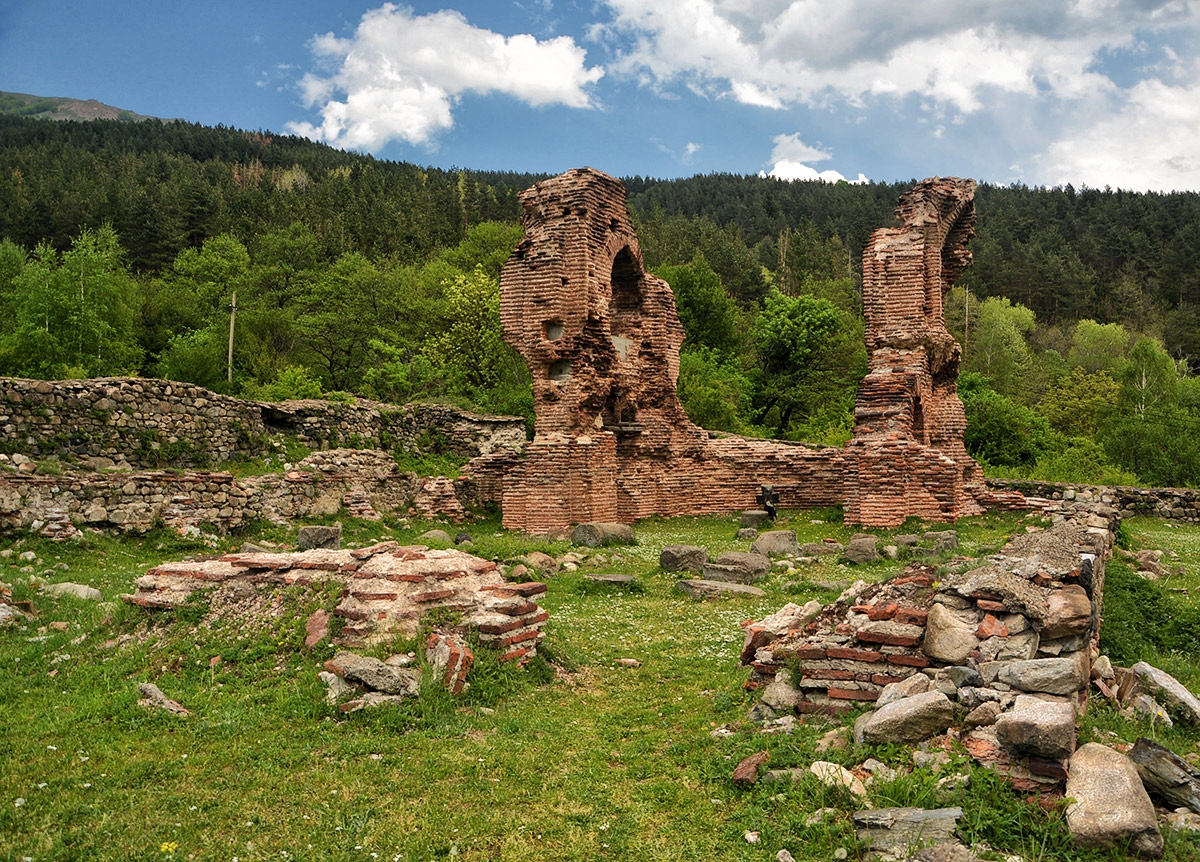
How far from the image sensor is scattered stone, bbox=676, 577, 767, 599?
32.4 ft

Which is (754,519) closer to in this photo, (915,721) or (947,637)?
(947,637)

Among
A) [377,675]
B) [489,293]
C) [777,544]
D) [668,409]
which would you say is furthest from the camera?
[489,293]

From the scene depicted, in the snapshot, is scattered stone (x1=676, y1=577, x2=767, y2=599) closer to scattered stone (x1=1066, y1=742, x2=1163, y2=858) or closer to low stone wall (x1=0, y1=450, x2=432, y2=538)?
scattered stone (x1=1066, y1=742, x2=1163, y2=858)

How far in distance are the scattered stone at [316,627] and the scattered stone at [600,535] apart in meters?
8.32

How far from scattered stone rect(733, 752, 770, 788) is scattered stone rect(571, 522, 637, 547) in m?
9.89

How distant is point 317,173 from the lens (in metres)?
96.1

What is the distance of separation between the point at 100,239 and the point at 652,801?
5462 centimetres

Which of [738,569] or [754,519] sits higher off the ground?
[738,569]

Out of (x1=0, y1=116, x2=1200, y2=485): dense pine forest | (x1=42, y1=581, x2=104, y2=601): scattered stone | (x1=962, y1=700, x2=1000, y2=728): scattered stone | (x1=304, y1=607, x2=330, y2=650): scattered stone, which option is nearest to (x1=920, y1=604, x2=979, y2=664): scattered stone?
(x1=962, y1=700, x2=1000, y2=728): scattered stone

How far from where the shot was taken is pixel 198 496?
13.5 m

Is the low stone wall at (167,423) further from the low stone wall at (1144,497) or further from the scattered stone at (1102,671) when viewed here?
the low stone wall at (1144,497)

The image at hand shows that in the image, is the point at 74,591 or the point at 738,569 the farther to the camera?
the point at 738,569

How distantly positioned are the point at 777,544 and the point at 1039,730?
9468mm

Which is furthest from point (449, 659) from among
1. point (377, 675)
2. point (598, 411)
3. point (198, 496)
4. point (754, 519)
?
point (598, 411)
